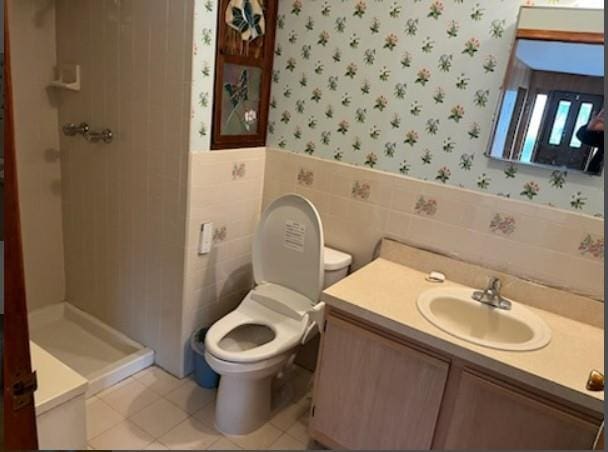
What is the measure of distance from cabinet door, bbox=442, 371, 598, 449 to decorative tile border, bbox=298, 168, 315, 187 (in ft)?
3.35

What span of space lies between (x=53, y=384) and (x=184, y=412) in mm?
719

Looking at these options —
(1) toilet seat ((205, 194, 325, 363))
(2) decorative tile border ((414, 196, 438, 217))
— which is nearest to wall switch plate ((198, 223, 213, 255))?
(1) toilet seat ((205, 194, 325, 363))

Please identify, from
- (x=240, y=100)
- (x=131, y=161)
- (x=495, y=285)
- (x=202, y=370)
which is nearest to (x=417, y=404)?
(x=495, y=285)

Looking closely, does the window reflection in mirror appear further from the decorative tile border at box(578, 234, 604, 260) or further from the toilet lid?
the toilet lid

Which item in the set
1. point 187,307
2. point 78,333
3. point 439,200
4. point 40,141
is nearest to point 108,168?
point 40,141

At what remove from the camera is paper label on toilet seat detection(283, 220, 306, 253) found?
178cm

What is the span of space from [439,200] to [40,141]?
184 centimetres

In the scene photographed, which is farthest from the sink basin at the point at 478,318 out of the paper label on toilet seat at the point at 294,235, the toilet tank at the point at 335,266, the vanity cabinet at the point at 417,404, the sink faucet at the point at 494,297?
the paper label on toilet seat at the point at 294,235

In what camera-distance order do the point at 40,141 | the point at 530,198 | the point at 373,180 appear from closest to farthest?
the point at 530,198, the point at 373,180, the point at 40,141

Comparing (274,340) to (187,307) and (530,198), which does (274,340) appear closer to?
(187,307)

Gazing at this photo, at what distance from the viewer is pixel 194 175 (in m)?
1.79

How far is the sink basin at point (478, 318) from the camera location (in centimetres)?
143

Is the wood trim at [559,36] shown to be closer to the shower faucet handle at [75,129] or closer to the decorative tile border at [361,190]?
the decorative tile border at [361,190]

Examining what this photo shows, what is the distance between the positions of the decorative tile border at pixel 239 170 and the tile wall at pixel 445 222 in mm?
144
